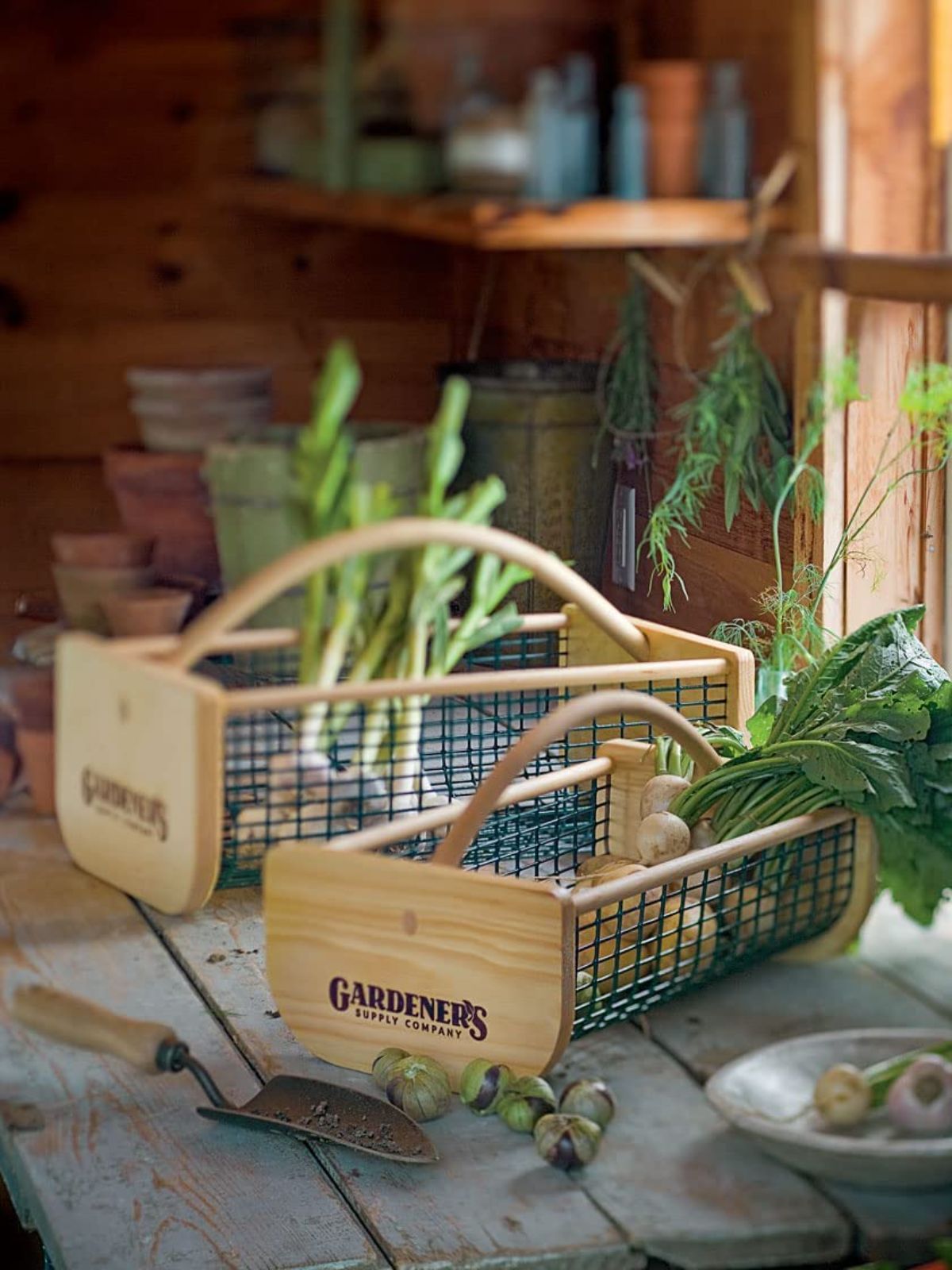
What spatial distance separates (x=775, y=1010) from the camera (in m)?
0.84

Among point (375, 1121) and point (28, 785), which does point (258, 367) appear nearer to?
point (28, 785)

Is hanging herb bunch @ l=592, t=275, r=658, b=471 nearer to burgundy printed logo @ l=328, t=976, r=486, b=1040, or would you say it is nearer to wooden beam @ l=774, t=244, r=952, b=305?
wooden beam @ l=774, t=244, r=952, b=305

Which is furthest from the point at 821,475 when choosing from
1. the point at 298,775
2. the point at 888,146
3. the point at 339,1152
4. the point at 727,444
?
the point at 339,1152

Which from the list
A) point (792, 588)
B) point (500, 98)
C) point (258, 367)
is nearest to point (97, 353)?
point (258, 367)

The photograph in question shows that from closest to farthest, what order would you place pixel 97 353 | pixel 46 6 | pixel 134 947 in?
1. pixel 46 6
2. pixel 97 353
3. pixel 134 947

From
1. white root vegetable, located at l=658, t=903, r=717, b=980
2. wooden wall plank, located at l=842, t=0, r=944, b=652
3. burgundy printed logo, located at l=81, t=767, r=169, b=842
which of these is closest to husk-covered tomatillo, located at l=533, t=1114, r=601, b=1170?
white root vegetable, located at l=658, t=903, r=717, b=980

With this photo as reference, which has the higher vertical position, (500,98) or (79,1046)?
(500,98)

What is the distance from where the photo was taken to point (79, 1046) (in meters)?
0.80

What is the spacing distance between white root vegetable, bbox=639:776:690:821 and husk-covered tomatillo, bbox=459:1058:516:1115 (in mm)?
148

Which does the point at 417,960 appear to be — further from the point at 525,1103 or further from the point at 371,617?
the point at 371,617

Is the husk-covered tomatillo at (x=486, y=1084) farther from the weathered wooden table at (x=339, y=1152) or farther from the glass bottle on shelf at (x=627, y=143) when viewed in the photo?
the glass bottle on shelf at (x=627, y=143)

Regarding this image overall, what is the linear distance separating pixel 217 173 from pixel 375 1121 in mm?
412

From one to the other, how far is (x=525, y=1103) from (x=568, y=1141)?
43mm

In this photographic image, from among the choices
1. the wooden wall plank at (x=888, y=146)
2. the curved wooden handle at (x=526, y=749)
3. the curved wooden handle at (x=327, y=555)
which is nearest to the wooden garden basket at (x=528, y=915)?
the curved wooden handle at (x=526, y=749)
